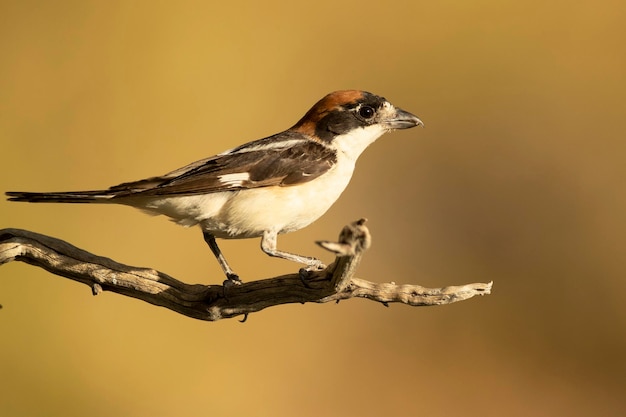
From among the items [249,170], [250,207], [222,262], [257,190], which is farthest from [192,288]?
[249,170]

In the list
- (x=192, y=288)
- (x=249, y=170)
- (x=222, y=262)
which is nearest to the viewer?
(x=192, y=288)

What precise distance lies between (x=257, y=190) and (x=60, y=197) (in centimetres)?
108

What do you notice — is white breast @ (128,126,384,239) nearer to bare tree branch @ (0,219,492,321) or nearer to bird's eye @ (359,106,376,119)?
bare tree branch @ (0,219,492,321)

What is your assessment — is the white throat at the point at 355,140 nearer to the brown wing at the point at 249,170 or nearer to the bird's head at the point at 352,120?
the bird's head at the point at 352,120

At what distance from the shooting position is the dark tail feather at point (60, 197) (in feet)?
12.1

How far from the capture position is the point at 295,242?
27.4 ft

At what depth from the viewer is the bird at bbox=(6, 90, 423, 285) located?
4.12 metres

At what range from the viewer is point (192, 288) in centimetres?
405

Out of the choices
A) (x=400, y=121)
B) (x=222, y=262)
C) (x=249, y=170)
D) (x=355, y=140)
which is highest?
(x=400, y=121)

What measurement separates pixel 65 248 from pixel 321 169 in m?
1.52

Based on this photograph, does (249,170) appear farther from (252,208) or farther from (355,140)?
(355,140)

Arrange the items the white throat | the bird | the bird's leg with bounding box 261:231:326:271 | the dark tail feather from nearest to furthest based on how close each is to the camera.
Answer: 1. the dark tail feather
2. the bird's leg with bounding box 261:231:326:271
3. the bird
4. the white throat

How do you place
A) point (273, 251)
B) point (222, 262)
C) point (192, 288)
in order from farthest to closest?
point (222, 262), point (273, 251), point (192, 288)

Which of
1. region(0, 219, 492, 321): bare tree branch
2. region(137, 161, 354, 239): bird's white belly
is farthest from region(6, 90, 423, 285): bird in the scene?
region(0, 219, 492, 321): bare tree branch
